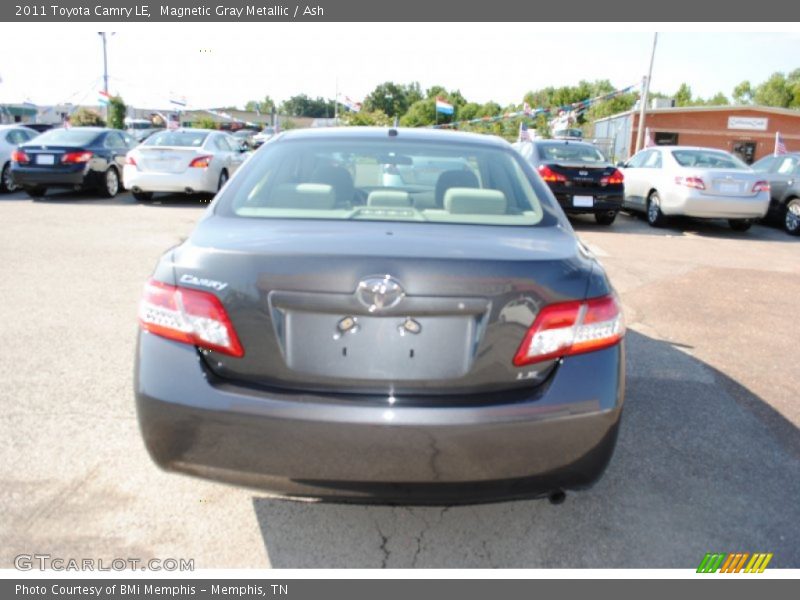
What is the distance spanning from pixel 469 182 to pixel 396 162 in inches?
17.0

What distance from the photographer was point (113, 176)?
14289 mm

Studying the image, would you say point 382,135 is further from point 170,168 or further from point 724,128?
point 724,128

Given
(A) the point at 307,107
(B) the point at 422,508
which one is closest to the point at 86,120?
(B) the point at 422,508

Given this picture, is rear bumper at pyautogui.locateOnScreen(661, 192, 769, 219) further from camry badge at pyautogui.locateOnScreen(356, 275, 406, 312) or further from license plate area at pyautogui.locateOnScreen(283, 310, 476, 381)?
camry badge at pyautogui.locateOnScreen(356, 275, 406, 312)

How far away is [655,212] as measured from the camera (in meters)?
12.4

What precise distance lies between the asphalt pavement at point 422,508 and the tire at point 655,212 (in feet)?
21.4

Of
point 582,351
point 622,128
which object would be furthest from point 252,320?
point 622,128

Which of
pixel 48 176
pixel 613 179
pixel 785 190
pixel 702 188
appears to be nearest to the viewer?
pixel 702 188

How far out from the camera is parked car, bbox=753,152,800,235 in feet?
40.0

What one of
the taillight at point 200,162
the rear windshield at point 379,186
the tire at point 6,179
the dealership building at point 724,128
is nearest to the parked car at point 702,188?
the taillight at point 200,162

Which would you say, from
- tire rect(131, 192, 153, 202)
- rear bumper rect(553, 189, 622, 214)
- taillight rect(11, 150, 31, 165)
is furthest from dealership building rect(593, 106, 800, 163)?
taillight rect(11, 150, 31, 165)

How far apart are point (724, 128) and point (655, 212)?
29120mm

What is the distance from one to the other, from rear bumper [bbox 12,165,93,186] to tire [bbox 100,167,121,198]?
63 cm

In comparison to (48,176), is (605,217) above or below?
below
